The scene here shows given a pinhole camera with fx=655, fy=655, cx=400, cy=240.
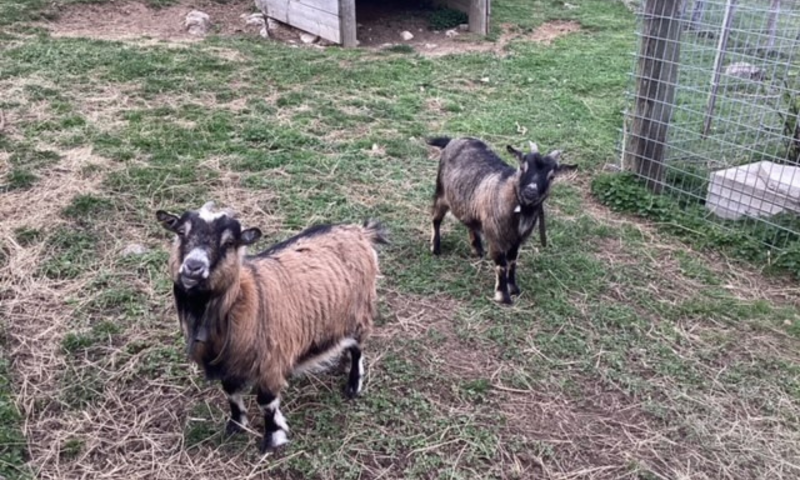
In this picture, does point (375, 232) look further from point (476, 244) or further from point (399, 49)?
point (399, 49)

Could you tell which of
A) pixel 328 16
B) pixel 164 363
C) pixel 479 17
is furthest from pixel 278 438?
pixel 479 17

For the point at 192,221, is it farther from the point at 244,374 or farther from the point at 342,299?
the point at 342,299

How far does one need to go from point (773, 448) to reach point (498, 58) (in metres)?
6.51

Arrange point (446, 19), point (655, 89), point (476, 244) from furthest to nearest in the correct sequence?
point (446, 19)
point (655, 89)
point (476, 244)

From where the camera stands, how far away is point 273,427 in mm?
2580

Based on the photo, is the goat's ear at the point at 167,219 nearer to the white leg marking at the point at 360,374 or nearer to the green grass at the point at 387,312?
the green grass at the point at 387,312

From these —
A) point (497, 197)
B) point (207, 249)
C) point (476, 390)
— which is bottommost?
point (476, 390)

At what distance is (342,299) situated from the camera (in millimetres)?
2738

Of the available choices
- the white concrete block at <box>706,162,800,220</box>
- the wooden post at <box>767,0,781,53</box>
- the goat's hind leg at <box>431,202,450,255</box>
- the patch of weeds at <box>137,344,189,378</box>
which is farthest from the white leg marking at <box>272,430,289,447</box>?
the wooden post at <box>767,0,781,53</box>

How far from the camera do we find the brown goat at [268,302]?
7.11ft

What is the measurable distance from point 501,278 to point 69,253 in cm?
246

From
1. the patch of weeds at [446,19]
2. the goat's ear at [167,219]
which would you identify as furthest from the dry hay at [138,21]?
the goat's ear at [167,219]

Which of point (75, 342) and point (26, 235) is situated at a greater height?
point (26, 235)

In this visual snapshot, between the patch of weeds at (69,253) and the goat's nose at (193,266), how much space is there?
6.03 ft
